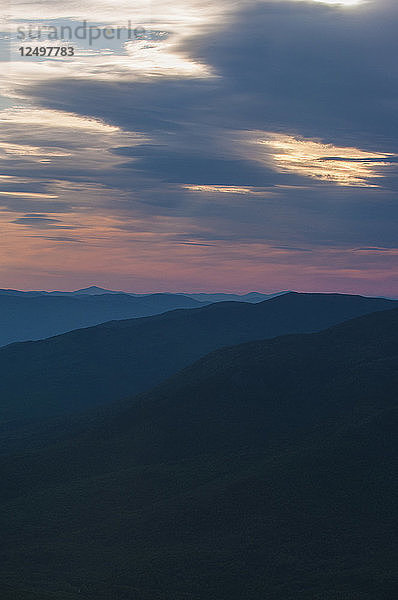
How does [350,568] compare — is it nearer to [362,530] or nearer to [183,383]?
[362,530]

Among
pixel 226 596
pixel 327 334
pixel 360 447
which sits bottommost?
pixel 226 596

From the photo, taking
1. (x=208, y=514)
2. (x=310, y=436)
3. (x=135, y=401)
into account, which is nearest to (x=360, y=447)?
(x=310, y=436)

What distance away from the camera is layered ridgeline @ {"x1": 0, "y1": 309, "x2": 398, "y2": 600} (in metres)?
65.1

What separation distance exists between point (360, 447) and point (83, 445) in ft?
172

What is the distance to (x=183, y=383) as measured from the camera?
148 meters

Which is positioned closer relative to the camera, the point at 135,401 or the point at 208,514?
the point at 208,514

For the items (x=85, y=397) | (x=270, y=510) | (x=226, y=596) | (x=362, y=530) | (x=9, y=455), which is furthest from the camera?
(x=85, y=397)

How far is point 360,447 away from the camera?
320 feet

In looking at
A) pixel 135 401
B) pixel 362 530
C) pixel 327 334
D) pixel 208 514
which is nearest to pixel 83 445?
pixel 135 401

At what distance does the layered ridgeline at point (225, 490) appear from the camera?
→ 6506 centimetres

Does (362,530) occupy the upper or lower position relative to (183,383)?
lower

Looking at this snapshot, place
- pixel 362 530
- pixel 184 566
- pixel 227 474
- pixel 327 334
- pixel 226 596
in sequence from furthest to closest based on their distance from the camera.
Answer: pixel 327 334 → pixel 227 474 → pixel 362 530 → pixel 184 566 → pixel 226 596

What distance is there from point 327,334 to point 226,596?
362ft

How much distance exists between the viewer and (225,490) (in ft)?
290
